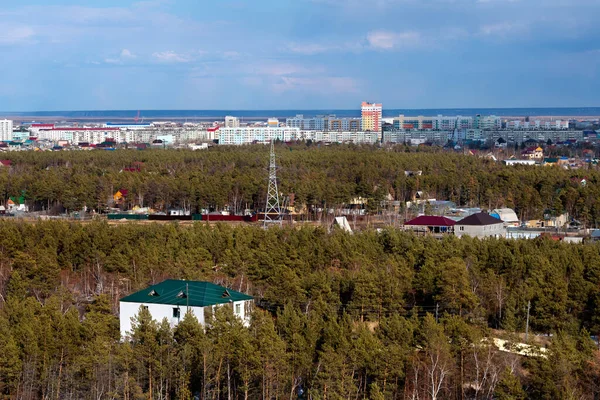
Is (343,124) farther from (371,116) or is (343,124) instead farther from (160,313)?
(160,313)

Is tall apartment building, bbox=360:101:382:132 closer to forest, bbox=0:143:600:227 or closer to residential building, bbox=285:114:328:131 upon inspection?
residential building, bbox=285:114:328:131

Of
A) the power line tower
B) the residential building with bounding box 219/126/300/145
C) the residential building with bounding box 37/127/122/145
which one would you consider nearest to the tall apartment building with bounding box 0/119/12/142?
the residential building with bounding box 37/127/122/145

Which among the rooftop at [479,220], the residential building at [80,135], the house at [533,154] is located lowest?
the residential building at [80,135]

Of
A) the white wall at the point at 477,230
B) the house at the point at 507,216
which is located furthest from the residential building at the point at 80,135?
the white wall at the point at 477,230

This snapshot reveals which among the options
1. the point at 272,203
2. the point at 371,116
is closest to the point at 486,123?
the point at 371,116

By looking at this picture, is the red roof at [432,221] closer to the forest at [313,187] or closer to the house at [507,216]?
the house at [507,216]
